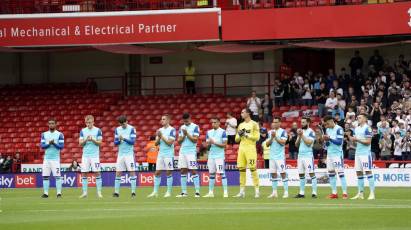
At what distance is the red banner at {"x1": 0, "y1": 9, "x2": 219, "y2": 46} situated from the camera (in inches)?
1831

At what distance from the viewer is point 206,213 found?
2358cm

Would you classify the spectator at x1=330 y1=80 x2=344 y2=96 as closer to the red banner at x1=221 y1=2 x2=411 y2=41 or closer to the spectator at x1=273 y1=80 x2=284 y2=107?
the red banner at x1=221 y1=2 x2=411 y2=41

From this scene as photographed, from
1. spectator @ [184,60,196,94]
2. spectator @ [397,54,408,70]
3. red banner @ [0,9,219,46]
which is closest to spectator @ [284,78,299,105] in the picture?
red banner @ [0,9,219,46]

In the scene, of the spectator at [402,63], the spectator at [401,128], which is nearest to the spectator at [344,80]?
the spectator at [402,63]

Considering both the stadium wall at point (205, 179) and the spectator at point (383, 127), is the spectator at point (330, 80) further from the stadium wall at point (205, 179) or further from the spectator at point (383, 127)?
the stadium wall at point (205, 179)

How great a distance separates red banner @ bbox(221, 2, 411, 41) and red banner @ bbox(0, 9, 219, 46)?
3.65ft

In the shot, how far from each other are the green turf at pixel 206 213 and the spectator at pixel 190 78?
20465 millimetres

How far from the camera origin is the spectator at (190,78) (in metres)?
50.5

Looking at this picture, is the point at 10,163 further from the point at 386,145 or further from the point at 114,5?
the point at 386,145

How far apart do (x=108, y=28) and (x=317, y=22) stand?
376 inches

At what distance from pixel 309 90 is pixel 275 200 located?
17880mm

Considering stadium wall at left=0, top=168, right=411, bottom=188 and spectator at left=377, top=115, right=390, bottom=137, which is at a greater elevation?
spectator at left=377, top=115, right=390, bottom=137

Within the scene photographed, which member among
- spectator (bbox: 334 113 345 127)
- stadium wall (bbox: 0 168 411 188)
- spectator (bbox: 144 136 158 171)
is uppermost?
spectator (bbox: 334 113 345 127)

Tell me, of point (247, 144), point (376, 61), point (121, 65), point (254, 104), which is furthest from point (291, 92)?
point (247, 144)
